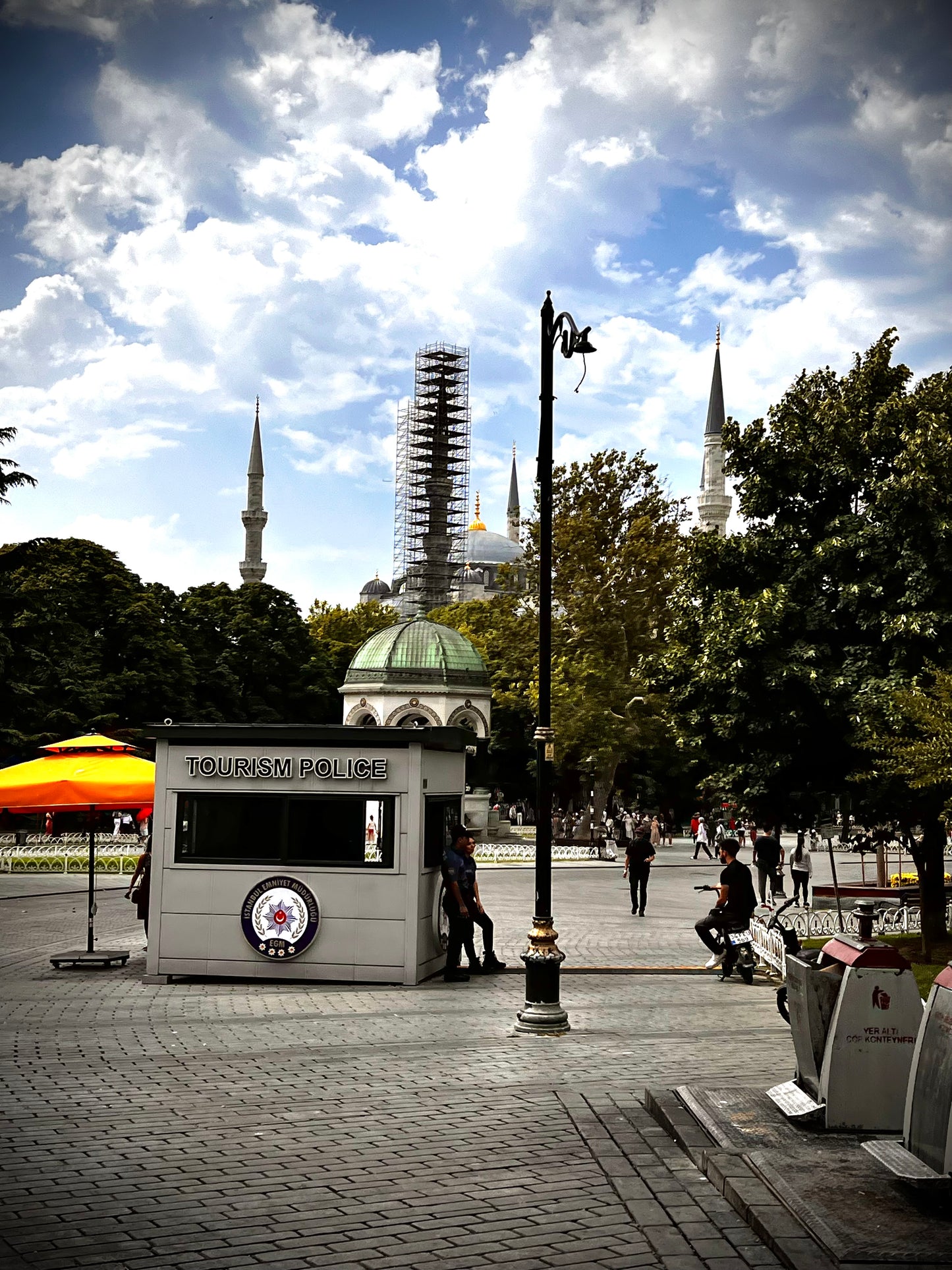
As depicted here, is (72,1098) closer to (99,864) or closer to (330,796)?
(330,796)

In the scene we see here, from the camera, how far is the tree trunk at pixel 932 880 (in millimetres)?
18203

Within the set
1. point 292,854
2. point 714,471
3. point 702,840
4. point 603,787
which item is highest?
point 714,471

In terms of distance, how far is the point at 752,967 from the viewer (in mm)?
15352

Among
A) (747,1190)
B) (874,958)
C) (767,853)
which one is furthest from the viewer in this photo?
(767,853)

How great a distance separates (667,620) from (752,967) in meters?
33.5

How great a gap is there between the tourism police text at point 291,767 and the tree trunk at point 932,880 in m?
8.33

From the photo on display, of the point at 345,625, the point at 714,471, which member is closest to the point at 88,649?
the point at 345,625

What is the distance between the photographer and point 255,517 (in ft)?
402

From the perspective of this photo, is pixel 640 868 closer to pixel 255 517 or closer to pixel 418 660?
pixel 418 660

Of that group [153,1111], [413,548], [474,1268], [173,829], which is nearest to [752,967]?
[173,829]

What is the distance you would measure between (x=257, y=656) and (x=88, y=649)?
1386 cm

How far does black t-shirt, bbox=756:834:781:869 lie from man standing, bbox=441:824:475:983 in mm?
12360

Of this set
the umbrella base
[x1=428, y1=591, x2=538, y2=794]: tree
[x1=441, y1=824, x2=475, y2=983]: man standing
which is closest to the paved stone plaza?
the umbrella base

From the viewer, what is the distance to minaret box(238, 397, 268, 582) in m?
119
